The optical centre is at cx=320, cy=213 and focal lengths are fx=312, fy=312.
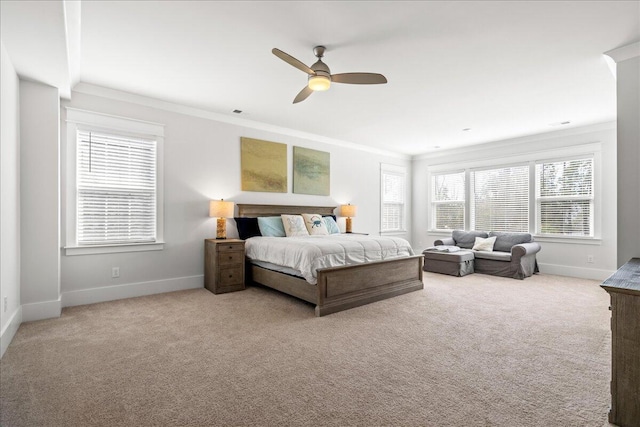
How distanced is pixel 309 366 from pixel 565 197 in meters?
5.92

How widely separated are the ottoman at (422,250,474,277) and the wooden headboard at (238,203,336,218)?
225 cm

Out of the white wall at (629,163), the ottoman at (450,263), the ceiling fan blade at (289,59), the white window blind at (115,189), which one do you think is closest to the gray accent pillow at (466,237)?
the ottoman at (450,263)

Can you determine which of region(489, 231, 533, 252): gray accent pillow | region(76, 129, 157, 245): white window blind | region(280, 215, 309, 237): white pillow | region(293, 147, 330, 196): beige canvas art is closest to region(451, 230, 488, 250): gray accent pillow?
region(489, 231, 533, 252): gray accent pillow

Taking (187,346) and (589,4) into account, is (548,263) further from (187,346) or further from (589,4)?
(187,346)

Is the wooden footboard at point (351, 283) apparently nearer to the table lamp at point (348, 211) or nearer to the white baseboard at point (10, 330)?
the table lamp at point (348, 211)

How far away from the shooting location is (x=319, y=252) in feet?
11.7

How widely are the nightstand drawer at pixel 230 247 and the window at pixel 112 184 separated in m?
0.88

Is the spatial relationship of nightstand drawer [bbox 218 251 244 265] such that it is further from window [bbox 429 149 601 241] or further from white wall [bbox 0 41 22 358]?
window [bbox 429 149 601 241]

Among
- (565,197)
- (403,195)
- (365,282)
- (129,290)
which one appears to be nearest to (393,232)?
(403,195)

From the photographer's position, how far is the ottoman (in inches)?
222

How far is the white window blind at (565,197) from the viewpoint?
5543mm

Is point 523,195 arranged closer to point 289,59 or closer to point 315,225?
point 315,225

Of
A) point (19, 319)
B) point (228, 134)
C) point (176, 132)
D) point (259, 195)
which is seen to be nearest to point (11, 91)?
point (176, 132)

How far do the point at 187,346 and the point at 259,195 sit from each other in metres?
3.20
